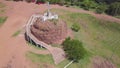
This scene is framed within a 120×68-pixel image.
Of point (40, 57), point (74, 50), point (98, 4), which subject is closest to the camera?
point (74, 50)

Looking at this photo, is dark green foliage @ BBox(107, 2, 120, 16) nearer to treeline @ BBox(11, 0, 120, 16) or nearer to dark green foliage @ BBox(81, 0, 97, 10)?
treeline @ BBox(11, 0, 120, 16)

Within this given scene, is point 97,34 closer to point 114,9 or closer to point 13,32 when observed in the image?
point 114,9

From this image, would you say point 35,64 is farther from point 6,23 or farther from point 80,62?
point 6,23

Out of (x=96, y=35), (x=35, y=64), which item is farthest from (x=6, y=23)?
(x=96, y=35)

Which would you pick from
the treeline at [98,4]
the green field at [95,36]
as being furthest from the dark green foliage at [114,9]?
the green field at [95,36]

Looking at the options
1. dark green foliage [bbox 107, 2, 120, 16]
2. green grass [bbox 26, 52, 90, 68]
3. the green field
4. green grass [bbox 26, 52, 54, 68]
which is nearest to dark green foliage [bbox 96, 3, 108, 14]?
dark green foliage [bbox 107, 2, 120, 16]

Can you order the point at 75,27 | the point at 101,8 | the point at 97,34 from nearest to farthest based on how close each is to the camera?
1. the point at 75,27
2. the point at 97,34
3. the point at 101,8

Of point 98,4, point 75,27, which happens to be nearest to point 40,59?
point 75,27
